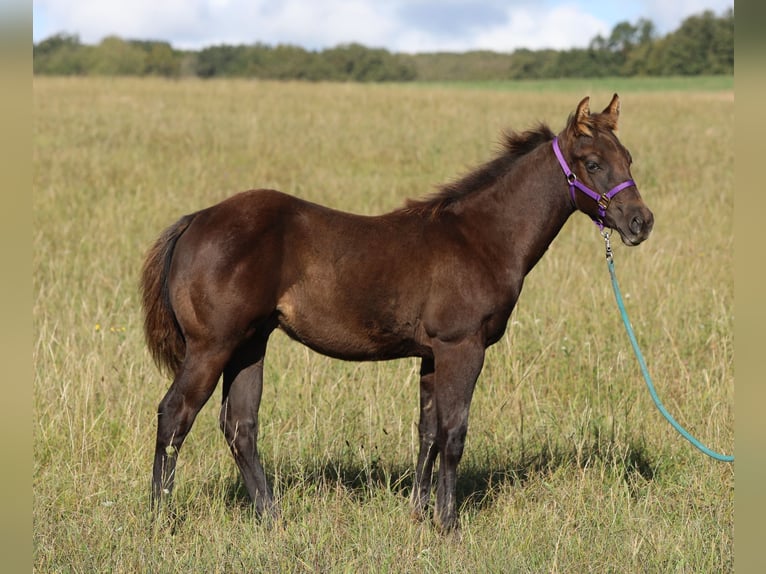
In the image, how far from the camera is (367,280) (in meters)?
4.02

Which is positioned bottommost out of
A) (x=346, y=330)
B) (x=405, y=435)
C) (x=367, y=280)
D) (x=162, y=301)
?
(x=405, y=435)

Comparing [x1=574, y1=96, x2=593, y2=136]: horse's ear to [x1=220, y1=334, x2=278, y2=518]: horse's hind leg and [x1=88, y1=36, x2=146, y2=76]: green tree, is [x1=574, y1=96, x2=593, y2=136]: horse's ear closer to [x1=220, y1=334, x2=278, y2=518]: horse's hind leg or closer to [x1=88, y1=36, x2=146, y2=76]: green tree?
[x1=220, y1=334, x2=278, y2=518]: horse's hind leg

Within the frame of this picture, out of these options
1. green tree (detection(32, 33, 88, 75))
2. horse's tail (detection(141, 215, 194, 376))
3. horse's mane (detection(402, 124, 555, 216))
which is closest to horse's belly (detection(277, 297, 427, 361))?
horse's tail (detection(141, 215, 194, 376))

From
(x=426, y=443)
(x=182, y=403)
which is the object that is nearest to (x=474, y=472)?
(x=426, y=443)

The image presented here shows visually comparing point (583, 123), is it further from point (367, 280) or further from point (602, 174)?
point (367, 280)

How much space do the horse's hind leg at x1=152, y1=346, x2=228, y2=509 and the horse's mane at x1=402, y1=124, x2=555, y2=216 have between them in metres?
1.32

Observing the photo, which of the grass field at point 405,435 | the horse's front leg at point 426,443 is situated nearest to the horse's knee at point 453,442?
the horse's front leg at point 426,443

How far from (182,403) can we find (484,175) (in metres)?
1.98

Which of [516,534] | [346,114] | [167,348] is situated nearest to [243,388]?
[167,348]

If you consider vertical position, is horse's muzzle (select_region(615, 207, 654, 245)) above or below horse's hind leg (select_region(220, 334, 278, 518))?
above

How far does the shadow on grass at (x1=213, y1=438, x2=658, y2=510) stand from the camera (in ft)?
14.9

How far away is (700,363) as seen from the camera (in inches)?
256
